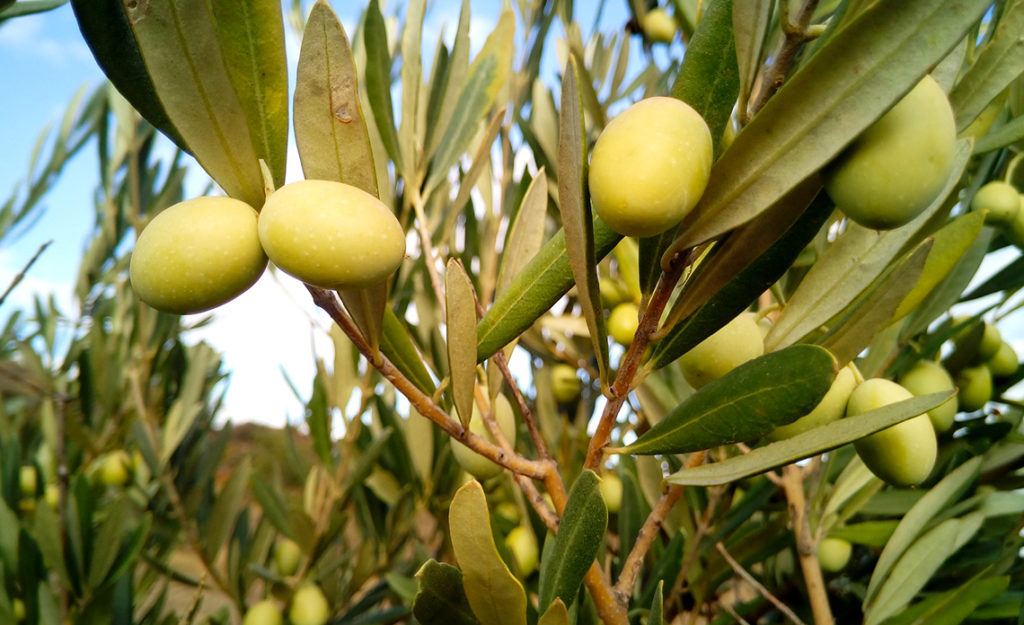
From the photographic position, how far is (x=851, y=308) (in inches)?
22.4

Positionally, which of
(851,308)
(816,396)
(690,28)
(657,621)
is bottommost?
(657,621)

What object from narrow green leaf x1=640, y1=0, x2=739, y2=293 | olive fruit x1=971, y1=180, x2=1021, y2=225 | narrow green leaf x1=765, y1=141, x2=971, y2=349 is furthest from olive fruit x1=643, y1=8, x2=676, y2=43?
narrow green leaf x1=640, y1=0, x2=739, y2=293

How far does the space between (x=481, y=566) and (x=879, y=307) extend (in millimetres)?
305

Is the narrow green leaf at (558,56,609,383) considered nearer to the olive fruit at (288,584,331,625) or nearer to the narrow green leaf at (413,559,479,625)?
the narrow green leaf at (413,559,479,625)

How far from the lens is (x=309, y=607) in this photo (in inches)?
43.3

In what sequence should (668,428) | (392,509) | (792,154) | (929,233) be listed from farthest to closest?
1. (392,509)
2. (929,233)
3. (668,428)
4. (792,154)

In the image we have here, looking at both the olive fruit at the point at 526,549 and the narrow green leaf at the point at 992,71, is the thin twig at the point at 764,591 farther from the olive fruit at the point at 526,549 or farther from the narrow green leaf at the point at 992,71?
the narrow green leaf at the point at 992,71

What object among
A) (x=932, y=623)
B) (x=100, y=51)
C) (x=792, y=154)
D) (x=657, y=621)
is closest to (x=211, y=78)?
(x=100, y=51)

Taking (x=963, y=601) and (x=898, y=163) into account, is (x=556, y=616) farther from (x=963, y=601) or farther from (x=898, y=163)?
(x=963, y=601)

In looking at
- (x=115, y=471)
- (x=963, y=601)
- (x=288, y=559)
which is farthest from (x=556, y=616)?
(x=115, y=471)

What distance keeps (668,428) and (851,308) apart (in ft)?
0.62

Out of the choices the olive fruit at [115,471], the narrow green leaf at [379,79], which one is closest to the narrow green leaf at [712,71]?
the narrow green leaf at [379,79]

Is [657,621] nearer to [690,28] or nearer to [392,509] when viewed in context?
[690,28]

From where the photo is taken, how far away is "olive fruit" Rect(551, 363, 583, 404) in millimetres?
1233
